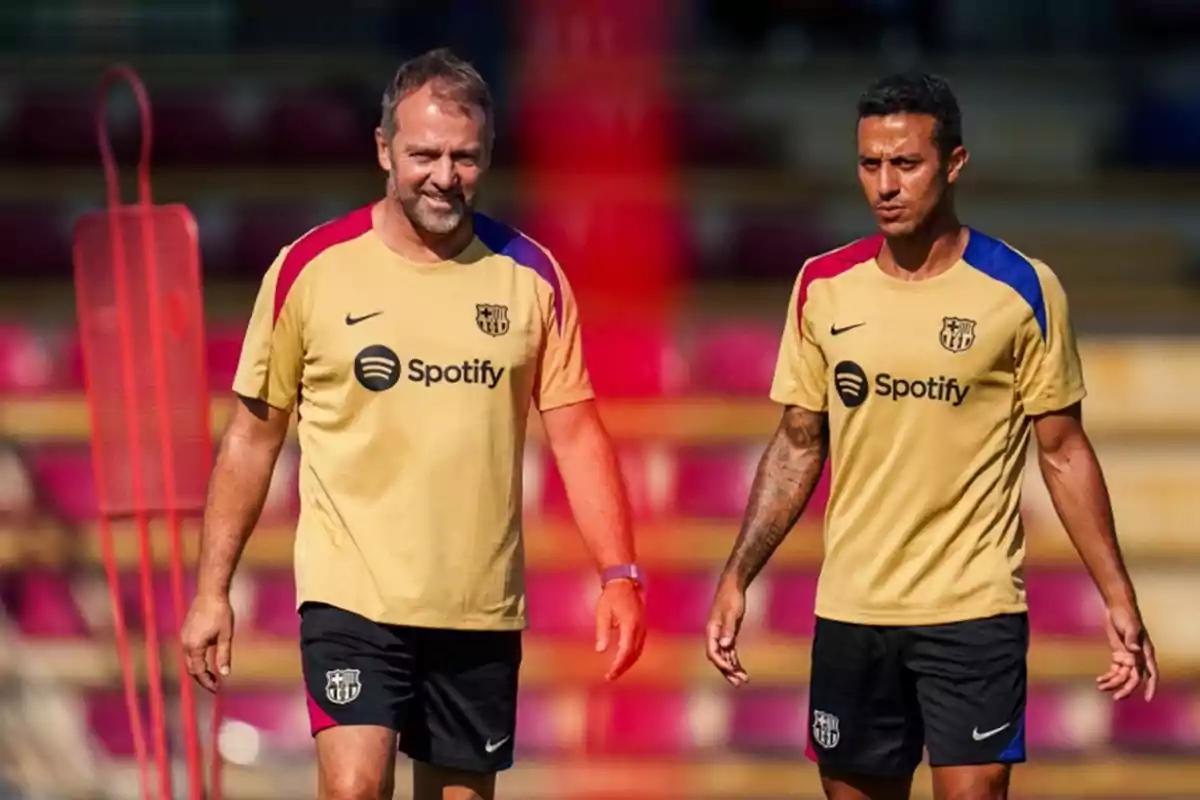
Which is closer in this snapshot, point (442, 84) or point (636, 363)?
point (442, 84)

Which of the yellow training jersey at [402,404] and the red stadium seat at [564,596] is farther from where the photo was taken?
the red stadium seat at [564,596]

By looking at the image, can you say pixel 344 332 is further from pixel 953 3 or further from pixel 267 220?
pixel 953 3

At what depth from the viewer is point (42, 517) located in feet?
26.2

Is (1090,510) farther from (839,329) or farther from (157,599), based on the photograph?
(157,599)

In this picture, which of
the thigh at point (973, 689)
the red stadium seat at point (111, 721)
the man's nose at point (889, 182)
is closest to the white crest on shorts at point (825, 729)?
the thigh at point (973, 689)

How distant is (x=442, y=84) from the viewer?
5.14 metres

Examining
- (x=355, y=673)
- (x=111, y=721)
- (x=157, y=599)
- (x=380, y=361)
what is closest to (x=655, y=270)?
(x=157, y=599)

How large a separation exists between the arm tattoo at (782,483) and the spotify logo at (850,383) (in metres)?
0.13

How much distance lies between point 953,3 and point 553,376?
23.3 ft

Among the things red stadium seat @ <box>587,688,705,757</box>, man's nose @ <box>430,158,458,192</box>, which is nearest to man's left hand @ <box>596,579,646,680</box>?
man's nose @ <box>430,158,458,192</box>

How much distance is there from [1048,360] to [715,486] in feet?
9.51

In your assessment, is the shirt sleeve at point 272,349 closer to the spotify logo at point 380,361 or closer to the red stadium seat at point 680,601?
the spotify logo at point 380,361

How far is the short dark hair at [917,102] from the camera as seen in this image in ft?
17.2

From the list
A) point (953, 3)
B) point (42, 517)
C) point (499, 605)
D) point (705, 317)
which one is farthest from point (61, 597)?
point (953, 3)
